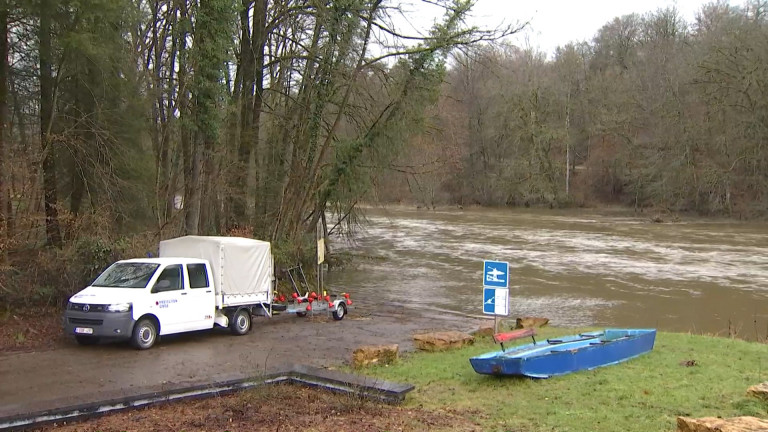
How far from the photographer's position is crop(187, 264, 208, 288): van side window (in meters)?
13.7

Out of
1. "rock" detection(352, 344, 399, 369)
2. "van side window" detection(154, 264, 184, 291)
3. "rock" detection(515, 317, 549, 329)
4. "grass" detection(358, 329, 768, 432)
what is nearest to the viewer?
"grass" detection(358, 329, 768, 432)

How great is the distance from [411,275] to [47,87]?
57.2ft

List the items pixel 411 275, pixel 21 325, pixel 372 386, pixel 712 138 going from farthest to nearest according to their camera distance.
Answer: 1. pixel 712 138
2. pixel 411 275
3. pixel 21 325
4. pixel 372 386

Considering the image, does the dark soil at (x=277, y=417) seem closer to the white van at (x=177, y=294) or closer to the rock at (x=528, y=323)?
the white van at (x=177, y=294)

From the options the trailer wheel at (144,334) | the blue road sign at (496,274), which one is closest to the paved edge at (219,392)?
the trailer wheel at (144,334)

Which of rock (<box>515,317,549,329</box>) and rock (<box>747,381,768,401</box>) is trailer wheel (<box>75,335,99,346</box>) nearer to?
rock (<box>515,317,549,329</box>)

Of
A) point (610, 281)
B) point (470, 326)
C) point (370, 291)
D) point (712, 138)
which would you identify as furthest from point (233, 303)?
point (712, 138)

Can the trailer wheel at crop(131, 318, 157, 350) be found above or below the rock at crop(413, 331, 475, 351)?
above

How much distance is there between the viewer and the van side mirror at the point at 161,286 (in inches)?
501

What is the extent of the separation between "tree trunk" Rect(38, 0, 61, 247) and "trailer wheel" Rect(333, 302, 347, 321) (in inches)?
283

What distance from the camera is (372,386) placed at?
7.71 m

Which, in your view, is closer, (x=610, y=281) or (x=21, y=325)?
(x=21, y=325)

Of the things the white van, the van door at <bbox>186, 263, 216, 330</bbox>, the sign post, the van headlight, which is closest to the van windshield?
the white van

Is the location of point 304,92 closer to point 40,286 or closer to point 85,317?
point 40,286
